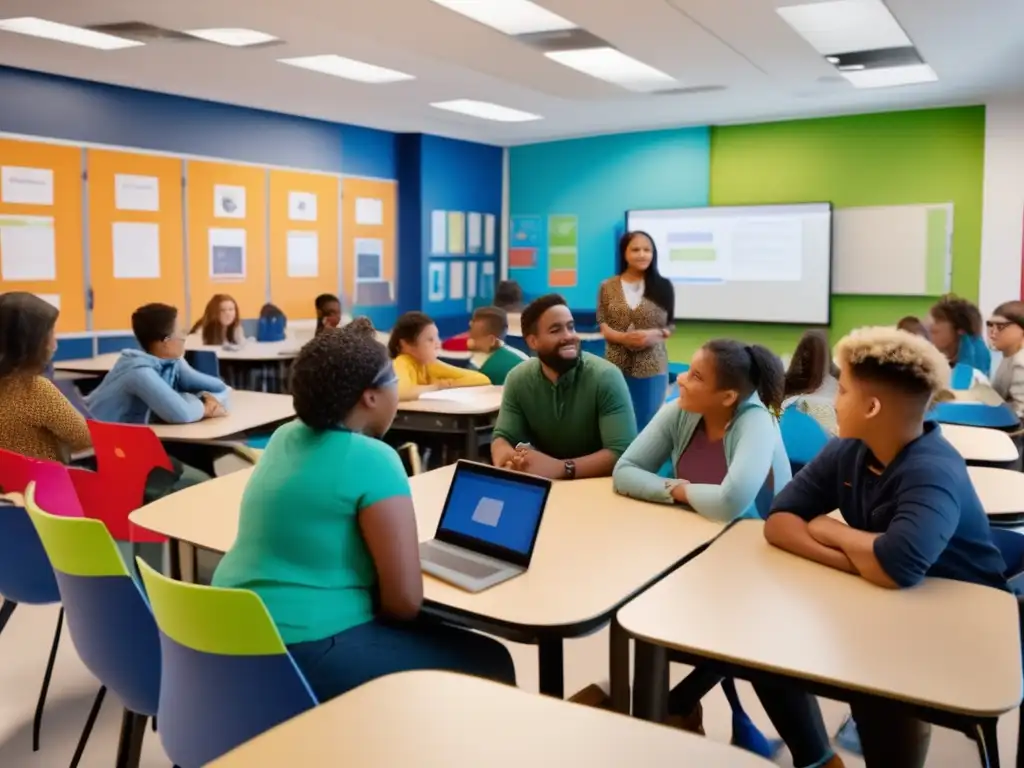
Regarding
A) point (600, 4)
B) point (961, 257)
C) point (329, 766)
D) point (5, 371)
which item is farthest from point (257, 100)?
point (329, 766)

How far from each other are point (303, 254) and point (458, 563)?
718 centimetres

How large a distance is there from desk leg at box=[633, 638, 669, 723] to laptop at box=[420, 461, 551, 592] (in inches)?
12.6

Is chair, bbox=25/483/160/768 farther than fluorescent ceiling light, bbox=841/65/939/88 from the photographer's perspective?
No

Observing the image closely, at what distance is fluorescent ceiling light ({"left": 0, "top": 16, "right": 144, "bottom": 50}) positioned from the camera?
17.7 ft

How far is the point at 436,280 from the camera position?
33.4 feet

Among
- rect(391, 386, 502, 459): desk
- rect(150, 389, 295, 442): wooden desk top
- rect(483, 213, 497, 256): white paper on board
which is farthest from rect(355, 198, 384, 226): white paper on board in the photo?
rect(391, 386, 502, 459): desk

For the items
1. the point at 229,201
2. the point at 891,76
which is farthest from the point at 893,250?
the point at 229,201

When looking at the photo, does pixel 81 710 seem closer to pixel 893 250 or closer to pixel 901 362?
pixel 901 362

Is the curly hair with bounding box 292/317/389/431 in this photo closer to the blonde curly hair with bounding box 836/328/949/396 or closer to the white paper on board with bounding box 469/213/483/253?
the blonde curly hair with bounding box 836/328/949/396

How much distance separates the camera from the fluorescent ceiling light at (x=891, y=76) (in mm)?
6914

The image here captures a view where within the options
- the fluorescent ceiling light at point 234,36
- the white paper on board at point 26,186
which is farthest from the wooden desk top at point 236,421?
the white paper on board at point 26,186

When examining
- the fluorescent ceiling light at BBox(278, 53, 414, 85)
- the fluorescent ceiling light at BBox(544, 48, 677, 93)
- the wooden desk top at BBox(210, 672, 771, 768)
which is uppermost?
the fluorescent ceiling light at BBox(544, 48, 677, 93)

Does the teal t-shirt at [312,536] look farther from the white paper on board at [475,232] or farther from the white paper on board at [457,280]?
the white paper on board at [475,232]

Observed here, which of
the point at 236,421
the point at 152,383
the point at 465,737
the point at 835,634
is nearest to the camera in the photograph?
the point at 465,737
